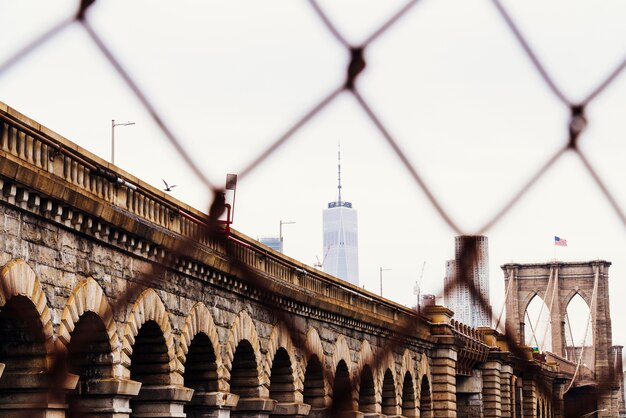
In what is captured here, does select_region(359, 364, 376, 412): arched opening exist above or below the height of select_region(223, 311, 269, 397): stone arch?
below

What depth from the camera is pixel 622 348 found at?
161 inches

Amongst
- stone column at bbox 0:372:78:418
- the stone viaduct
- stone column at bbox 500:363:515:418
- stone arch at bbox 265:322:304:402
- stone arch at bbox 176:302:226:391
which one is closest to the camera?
stone column at bbox 500:363:515:418

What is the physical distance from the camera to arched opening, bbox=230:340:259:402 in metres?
24.0

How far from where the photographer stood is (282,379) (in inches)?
1039

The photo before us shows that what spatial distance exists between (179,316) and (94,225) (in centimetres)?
397

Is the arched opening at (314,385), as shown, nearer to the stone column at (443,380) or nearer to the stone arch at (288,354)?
the stone arch at (288,354)

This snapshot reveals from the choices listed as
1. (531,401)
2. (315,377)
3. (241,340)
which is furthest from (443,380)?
(531,401)

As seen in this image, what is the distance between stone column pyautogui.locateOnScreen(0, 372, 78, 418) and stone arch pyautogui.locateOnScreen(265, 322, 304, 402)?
377 inches

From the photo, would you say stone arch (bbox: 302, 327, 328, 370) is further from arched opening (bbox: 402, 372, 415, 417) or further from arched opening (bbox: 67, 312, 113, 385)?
arched opening (bbox: 67, 312, 113, 385)

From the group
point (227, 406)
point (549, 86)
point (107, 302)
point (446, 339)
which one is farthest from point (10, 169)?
point (446, 339)

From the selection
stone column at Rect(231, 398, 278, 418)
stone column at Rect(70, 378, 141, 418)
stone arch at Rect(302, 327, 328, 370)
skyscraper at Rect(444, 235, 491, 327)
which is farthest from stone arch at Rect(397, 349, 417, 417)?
skyscraper at Rect(444, 235, 491, 327)

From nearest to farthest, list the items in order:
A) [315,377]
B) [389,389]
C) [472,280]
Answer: [472,280] < [315,377] < [389,389]

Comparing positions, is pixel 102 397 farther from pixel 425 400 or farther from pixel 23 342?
pixel 425 400

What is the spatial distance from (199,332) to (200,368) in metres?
1.26
